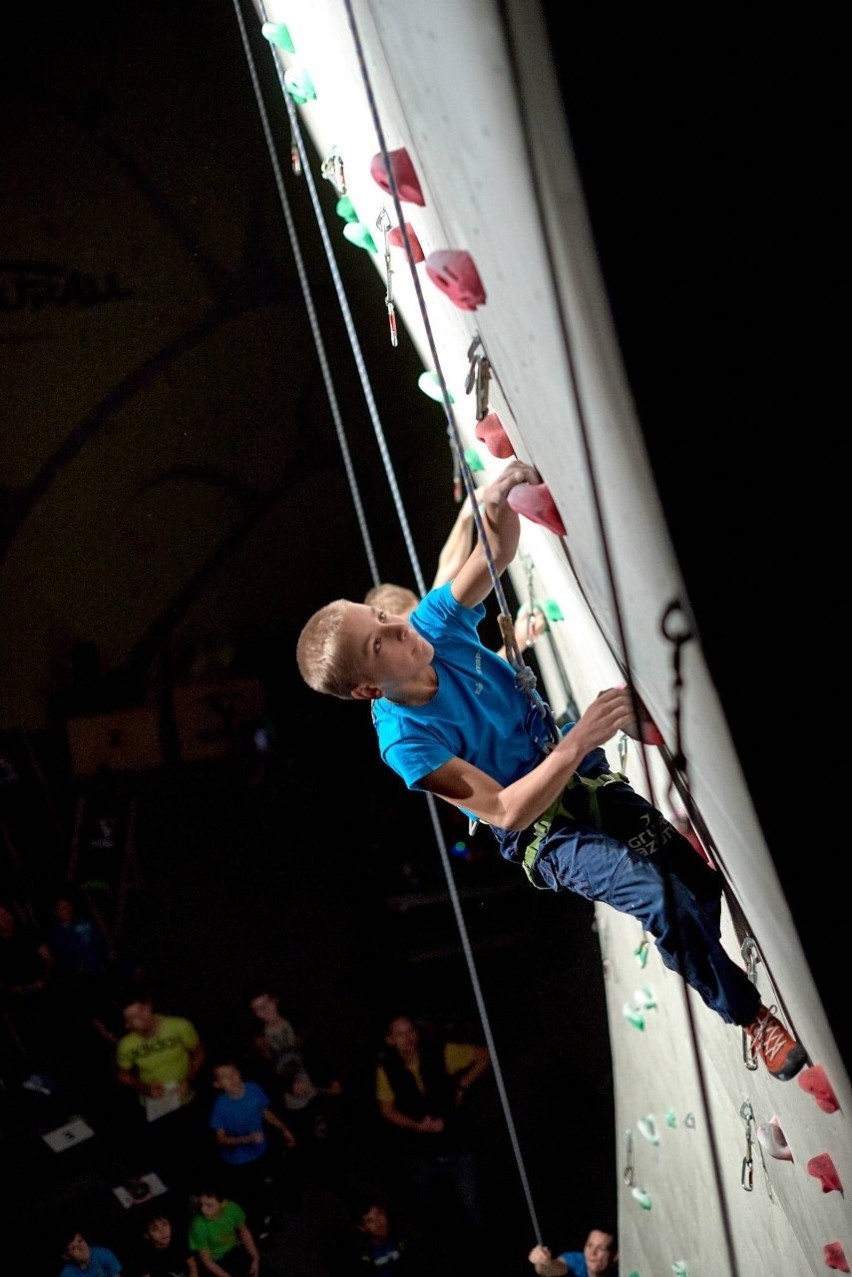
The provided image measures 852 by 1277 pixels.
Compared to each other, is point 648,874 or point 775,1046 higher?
point 648,874

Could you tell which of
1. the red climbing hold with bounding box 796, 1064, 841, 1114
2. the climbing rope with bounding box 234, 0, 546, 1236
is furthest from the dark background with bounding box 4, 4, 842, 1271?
the red climbing hold with bounding box 796, 1064, 841, 1114

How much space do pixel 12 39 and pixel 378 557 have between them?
243 centimetres

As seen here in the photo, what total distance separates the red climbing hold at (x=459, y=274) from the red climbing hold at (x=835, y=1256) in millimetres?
1484

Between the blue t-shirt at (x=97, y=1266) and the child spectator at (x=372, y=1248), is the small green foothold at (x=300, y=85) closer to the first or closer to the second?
the child spectator at (x=372, y=1248)

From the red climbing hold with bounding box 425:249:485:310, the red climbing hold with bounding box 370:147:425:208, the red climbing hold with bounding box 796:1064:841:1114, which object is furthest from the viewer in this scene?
the red climbing hold with bounding box 796:1064:841:1114

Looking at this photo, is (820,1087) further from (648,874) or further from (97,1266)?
(97,1266)

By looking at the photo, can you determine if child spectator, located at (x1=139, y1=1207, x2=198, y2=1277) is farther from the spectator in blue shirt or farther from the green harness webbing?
the green harness webbing

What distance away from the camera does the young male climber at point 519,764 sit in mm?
1727

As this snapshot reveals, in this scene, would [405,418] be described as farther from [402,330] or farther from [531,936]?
[531,936]

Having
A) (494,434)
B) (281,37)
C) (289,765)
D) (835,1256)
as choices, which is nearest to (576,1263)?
(289,765)

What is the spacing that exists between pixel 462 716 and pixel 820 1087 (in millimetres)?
699

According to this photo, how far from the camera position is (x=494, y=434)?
1.70 m

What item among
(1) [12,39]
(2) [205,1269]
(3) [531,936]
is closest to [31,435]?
(1) [12,39]

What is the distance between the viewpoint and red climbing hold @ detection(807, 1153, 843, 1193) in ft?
5.84
